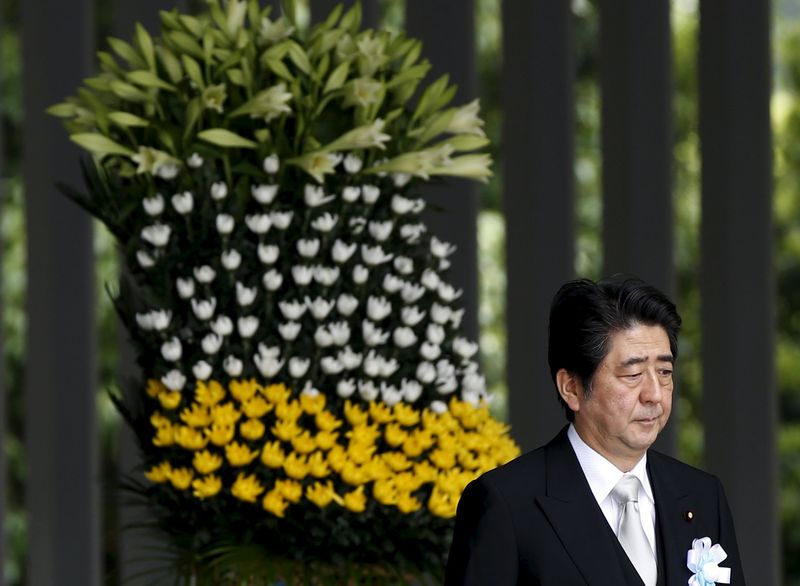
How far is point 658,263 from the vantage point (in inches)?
129

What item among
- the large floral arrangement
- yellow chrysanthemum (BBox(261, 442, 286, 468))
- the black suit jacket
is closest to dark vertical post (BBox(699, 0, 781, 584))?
the large floral arrangement

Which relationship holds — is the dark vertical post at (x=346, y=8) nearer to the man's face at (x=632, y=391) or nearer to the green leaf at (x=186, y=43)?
the green leaf at (x=186, y=43)

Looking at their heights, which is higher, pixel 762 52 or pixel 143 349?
pixel 762 52

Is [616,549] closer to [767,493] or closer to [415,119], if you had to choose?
[415,119]

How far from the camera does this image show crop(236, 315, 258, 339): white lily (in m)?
2.06

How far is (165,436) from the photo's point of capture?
80.4 inches

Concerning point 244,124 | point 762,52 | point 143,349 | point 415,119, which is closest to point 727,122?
point 762,52

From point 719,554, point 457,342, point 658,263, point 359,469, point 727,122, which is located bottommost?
point 719,554

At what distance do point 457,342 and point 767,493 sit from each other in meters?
1.37

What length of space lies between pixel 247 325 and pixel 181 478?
0.25 meters

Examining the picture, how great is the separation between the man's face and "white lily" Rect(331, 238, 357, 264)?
0.79 meters

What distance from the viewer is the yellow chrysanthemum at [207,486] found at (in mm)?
1990

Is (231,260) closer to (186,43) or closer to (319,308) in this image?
(319,308)

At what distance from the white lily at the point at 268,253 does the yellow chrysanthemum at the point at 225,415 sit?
9.2 inches
